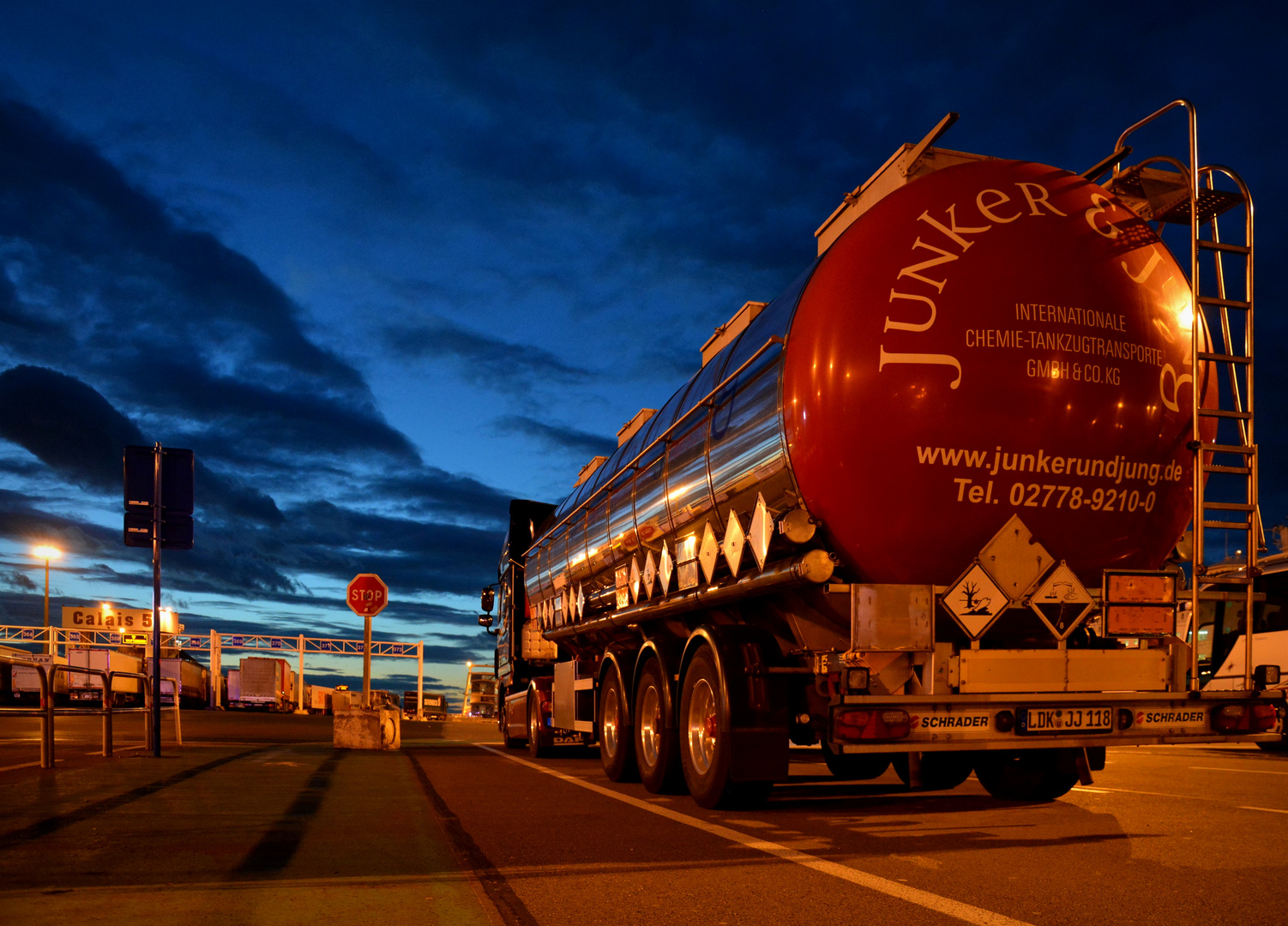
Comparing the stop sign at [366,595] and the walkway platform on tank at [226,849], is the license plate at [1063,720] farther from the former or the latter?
the stop sign at [366,595]

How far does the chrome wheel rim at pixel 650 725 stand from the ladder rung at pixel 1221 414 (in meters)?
4.61

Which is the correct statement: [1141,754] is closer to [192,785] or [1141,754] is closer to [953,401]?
[953,401]

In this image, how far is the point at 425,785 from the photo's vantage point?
10164 millimetres

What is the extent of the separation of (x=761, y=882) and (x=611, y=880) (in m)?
0.70

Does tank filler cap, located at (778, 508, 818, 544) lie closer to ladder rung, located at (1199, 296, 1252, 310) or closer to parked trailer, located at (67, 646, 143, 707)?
ladder rung, located at (1199, 296, 1252, 310)

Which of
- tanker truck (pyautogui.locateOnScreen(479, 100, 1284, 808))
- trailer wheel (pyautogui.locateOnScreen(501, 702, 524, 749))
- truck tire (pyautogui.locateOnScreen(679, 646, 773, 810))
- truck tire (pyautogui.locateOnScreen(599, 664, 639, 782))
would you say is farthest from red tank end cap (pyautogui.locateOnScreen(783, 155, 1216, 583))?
trailer wheel (pyautogui.locateOnScreen(501, 702, 524, 749))

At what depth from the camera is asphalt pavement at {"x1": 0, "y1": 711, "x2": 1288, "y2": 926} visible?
174 inches

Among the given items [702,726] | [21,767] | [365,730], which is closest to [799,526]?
[702,726]

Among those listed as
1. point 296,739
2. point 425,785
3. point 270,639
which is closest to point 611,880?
point 425,785

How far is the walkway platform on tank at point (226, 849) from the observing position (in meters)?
4.35

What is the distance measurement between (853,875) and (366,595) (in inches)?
537

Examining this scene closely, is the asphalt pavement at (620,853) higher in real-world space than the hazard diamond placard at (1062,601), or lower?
lower

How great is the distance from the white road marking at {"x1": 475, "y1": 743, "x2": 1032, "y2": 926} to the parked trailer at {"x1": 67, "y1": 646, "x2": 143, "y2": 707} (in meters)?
8.77

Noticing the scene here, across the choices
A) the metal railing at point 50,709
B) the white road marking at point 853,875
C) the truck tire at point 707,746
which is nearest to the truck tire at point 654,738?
the truck tire at point 707,746
